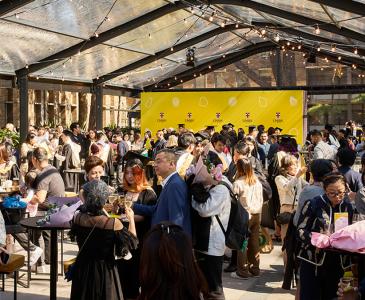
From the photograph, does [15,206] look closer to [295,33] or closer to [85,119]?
[295,33]

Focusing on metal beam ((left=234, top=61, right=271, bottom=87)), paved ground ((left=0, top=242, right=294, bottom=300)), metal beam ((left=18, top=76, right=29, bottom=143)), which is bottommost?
paved ground ((left=0, top=242, right=294, bottom=300))

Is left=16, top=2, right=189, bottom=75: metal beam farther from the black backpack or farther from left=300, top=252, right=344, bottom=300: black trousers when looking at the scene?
left=300, top=252, right=344, bottom=300: black trousers

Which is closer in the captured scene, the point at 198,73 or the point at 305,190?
the point at 305,190

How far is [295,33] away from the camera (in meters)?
18.3

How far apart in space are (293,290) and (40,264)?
2.83m

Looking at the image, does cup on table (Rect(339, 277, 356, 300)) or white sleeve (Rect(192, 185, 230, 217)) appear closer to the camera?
cup on table (Rect(339, 277, 356, 300))

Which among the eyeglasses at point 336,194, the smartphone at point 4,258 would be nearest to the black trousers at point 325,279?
the eyeglasses at point 336,194

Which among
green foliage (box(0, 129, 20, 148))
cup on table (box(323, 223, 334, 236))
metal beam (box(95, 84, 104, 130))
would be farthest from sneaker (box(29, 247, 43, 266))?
metal beam (box(95, 84, 104, 130))

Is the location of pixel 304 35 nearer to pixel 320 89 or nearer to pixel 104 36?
pixel 320 89

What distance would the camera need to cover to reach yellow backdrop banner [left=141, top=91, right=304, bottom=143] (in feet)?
69.8

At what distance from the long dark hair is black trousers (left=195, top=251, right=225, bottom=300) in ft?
8.61

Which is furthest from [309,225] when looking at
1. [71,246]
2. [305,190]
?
[71,246]

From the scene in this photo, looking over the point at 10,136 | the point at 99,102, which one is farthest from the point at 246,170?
the point at 99,102

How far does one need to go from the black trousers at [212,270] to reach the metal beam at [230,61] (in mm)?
17443
